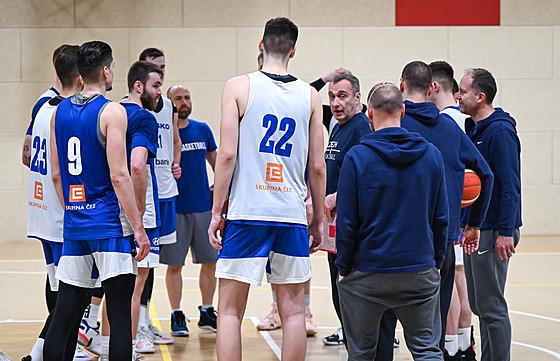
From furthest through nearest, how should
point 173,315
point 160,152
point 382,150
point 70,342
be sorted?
point 173,315
point 160,152
point 70,342
point 382,150

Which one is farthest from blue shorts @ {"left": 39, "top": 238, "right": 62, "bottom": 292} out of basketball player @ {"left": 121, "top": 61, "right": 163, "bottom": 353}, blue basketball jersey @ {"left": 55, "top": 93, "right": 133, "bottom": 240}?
blue basketball jersey @ {"left": 55, "top": 93, "right": 133, "bottom": 240}

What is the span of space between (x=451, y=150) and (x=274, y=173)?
0.99m

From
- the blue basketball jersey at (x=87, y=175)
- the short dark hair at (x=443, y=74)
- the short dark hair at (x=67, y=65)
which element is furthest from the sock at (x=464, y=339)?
the short dark hair at (x=67, y=65)

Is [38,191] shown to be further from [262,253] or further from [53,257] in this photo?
[262,253]

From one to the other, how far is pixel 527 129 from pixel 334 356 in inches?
340

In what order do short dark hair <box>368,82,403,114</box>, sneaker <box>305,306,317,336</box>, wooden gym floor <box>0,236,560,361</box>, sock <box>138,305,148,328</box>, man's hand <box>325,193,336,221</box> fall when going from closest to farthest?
short dark hair <box>368,82,403,114</box>, man's hand <box>325,193,336,221</box>, wooden gym floor <box>0,236,560,361</box>, sock <box>138,305,148,328</box>, sneaker <box>305,306,317,336</box>

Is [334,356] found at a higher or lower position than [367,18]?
lower

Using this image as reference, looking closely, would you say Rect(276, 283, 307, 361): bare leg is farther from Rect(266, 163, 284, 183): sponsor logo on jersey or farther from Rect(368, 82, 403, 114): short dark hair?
Rect(368, 82, 403, 114): short dark hair

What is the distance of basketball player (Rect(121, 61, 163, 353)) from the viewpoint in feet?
15.1

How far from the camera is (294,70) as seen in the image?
12.5 m

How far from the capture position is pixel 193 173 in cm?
645

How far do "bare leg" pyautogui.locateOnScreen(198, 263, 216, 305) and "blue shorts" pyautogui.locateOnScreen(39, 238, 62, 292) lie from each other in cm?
184

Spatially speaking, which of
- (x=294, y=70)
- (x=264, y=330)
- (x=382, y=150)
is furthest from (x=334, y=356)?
(x=294, y=70)

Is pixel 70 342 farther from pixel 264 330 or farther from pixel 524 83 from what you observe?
pixel 524 83
